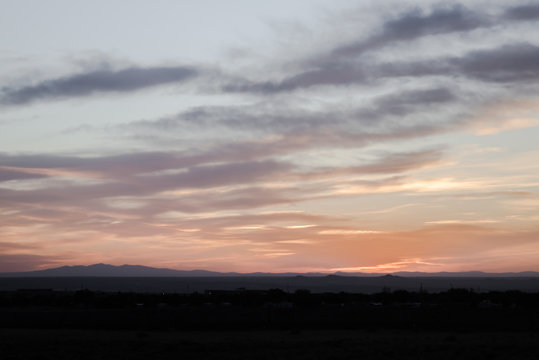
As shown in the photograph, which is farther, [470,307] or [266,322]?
[470,307]

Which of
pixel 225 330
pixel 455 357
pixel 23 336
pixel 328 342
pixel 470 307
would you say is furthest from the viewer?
pixel 470 307

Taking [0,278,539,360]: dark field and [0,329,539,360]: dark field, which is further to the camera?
[0,278,539,360]: dark field

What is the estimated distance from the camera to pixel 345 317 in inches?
1772

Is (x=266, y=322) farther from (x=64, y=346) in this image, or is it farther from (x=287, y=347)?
(x=64, y=346)

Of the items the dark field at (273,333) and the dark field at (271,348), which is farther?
the dark field at (273,333)

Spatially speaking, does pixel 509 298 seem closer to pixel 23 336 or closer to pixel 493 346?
pixel 493 346

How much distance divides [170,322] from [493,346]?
21.4 meters

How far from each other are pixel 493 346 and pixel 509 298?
34.4 metres

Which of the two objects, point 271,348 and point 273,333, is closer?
point 271,348

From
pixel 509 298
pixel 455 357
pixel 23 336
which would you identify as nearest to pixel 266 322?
pixel 23 336

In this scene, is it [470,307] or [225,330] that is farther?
[470,307]

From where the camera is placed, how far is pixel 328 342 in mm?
32375

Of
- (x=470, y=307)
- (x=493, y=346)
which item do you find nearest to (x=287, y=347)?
(x=493, y=346)

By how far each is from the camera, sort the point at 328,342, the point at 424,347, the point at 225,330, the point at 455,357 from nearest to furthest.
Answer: the point at 455,357
the point at 424,347
the point at 328,342
the point at 225,330
